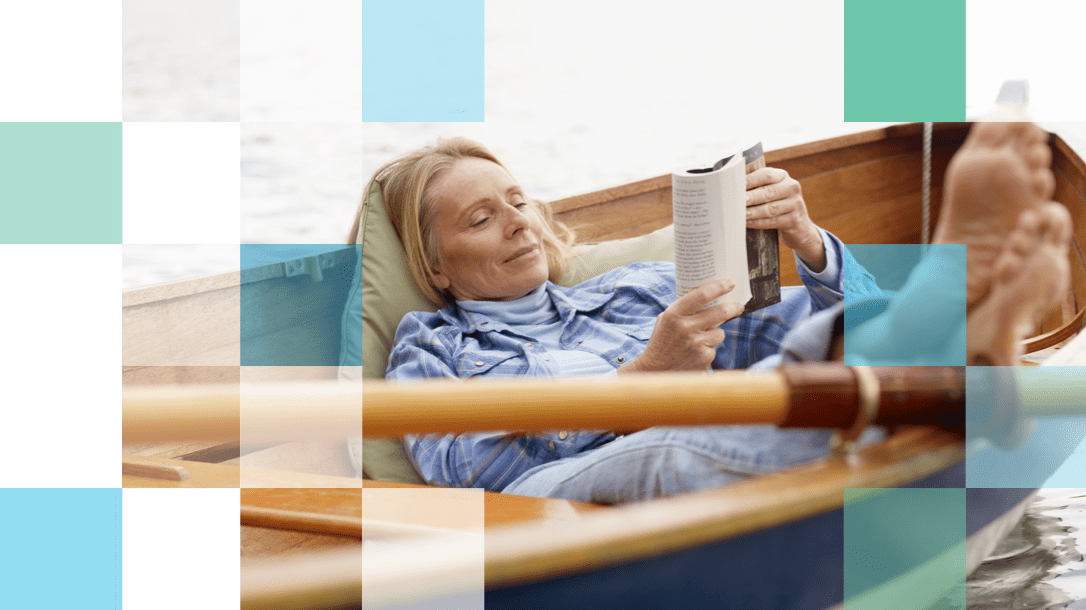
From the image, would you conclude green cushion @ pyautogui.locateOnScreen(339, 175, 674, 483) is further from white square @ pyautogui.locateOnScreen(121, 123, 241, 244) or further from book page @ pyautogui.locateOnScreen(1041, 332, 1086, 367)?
book page @ pyautogui.locateOnScreen(1041, 332, 1086, 367)

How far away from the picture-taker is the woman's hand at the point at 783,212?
1.13 meters

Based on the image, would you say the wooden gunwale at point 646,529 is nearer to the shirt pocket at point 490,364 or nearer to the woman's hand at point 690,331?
the woman's hand at point 690,331

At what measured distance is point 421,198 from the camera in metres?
1.37

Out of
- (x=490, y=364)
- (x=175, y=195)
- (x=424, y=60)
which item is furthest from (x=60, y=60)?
(x=424, y=60)

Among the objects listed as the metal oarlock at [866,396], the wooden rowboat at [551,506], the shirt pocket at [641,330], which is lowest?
the wooden rowboat at [551,506]

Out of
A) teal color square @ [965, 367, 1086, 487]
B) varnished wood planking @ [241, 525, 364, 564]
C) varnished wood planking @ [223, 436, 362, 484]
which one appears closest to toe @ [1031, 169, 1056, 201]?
teal color square @ [965, 367, 1086, 487]

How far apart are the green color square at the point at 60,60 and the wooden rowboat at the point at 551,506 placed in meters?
0.30

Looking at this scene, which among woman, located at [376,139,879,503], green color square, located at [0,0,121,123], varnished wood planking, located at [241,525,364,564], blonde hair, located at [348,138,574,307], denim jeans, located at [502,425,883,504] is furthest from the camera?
blonde hair, located at [348,138,574,307]

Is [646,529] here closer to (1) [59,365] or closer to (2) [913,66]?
(1) [59,365]

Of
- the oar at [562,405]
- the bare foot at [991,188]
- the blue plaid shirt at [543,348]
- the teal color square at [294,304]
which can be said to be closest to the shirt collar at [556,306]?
the blue plaid shirt at [543,348]

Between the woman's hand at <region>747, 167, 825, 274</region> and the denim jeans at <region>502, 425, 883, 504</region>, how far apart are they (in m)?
0.39

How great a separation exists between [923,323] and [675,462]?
0.83ft

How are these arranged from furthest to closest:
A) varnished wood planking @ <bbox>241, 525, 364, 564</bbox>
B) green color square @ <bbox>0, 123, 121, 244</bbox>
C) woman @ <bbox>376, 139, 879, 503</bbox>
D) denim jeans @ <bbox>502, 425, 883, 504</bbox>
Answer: green color square @ <bbox>0, 123, 121, 244</bbox> < woman @ <bbox>376, 139, 879, 503</bbox> < varnished wood planking @ <bbox>241, 525, 364, 564</bbox> < denim jeans @ <bbox>502, 425, 883, 504</bbox>

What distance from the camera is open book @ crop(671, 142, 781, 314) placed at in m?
1.00
